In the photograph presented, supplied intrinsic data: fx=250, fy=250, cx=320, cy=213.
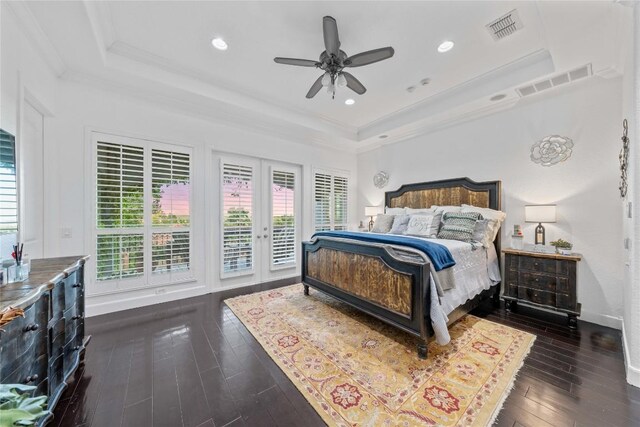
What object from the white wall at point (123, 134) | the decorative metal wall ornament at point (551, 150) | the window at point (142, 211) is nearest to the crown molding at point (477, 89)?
the decorative metal wall ornament at point (551, 150)

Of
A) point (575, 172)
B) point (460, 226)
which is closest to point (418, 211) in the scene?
point (460, 226)

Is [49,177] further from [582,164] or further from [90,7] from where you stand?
[582,164]

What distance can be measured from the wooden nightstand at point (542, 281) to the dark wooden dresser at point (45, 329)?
14.5 ft

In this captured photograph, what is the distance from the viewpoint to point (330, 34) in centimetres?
224

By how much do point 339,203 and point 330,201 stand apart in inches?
12.1

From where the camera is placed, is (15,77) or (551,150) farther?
(551,150)

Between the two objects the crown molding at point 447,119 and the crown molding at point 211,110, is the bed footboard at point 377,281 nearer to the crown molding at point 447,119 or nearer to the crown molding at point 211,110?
the crown molding at point 211,110

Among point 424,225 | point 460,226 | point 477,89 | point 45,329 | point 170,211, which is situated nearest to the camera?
point 45,329

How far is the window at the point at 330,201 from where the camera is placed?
5.46 m

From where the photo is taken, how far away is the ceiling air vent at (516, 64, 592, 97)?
2.83 metres

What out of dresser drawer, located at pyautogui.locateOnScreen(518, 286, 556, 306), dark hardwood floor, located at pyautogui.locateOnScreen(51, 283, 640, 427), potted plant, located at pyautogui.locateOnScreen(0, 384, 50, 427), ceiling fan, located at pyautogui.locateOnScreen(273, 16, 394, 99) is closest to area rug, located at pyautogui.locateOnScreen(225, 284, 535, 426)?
dark hardwood floor, located at pyautogui.locateOnScreen(51, 283, 640, 427)

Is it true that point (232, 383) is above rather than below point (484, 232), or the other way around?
below

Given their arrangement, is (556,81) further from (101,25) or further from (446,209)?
(101,25)

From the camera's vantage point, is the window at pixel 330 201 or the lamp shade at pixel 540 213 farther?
the window at pixel 330 201
